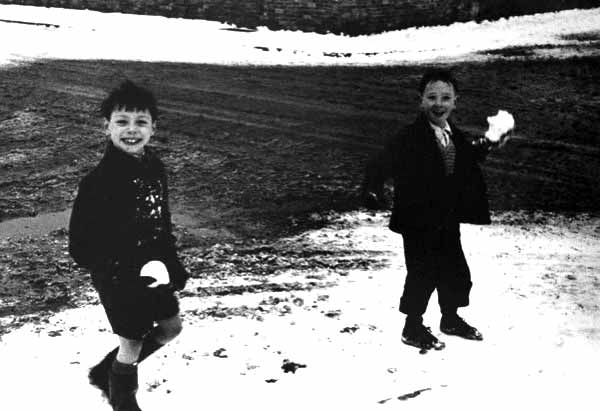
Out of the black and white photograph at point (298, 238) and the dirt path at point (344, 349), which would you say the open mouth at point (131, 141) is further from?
the dirt path at point (344, 349)

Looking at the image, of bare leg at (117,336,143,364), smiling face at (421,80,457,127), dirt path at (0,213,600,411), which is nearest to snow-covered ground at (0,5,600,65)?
dirt path at (0,213,600,411)

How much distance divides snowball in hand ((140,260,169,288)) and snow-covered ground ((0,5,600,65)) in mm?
7113

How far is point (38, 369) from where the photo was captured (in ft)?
10.9

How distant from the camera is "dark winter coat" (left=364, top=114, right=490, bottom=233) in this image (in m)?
3.13

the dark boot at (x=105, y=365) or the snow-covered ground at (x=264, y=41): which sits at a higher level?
the snow-covered ground at (x=264, y=41)

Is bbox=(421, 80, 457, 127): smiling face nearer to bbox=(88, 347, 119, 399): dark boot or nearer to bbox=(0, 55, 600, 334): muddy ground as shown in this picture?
bbox=(0, 55, 600, 334): muddy ground

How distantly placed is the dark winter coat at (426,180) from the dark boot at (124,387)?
1201 mm

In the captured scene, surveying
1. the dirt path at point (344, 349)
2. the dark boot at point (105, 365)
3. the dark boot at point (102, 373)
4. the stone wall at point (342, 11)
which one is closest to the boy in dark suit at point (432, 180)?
the dirt path at point (344, 349)

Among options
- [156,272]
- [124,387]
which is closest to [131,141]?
[156,272]

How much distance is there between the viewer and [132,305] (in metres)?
2.83

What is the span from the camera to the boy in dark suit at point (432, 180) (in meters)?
3.09

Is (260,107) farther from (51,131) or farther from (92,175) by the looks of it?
(92,175)

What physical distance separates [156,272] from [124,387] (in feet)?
1.78

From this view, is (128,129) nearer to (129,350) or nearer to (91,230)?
(91,230)
